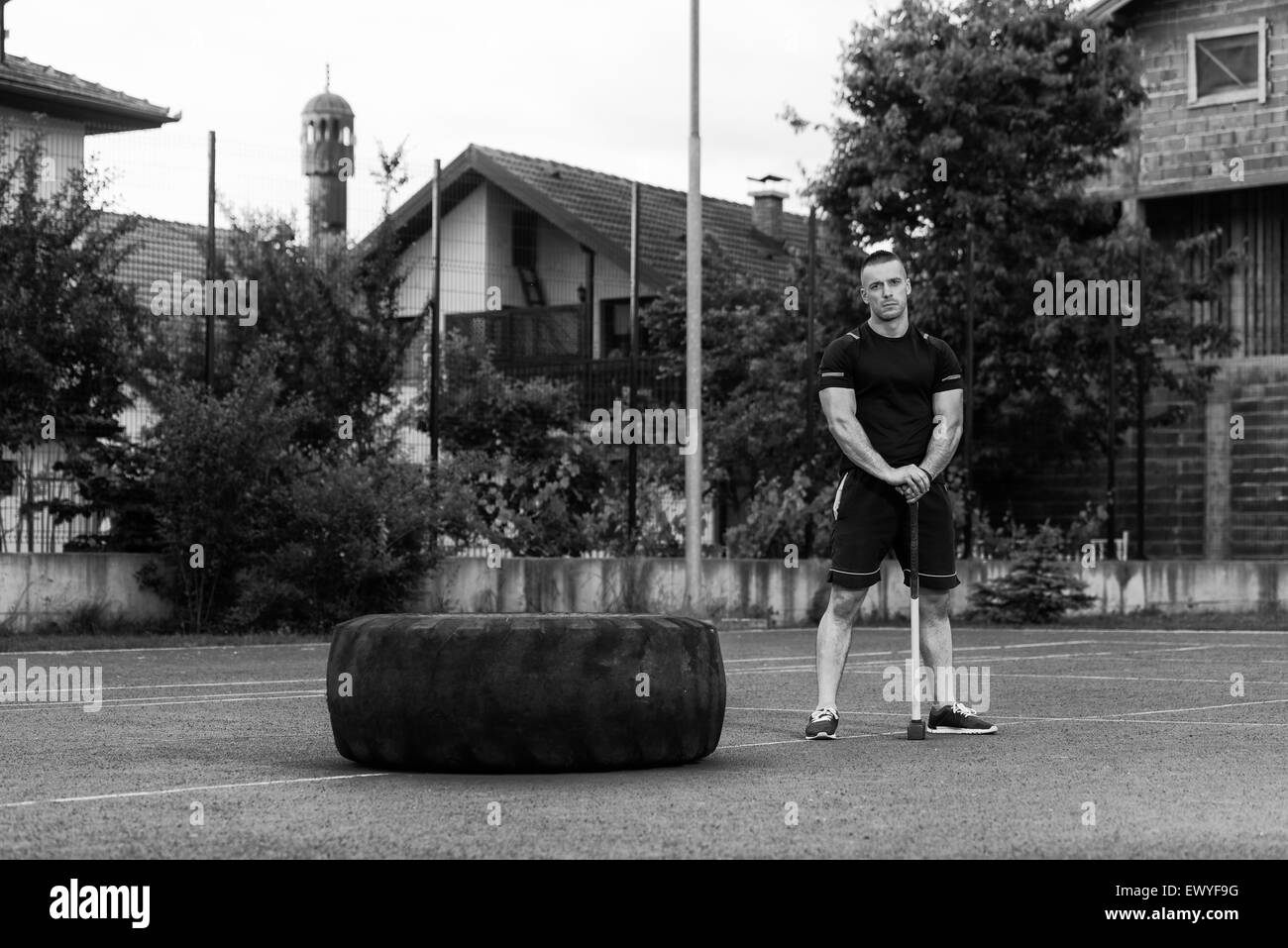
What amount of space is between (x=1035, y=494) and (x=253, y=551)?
12.1m

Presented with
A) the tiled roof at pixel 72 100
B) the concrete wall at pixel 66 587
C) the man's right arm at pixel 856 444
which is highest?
the tiled roof at pixel 72 100

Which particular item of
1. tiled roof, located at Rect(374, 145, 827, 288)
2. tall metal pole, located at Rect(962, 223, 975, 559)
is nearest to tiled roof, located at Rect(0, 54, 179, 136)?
tiled roof, located at Rect(374, 145, 827, 288)

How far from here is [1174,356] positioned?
2933cm

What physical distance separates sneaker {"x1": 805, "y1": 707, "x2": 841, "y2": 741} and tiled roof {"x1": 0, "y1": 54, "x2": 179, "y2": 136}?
24489 mm

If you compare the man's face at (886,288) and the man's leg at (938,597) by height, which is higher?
the man's face at (886,288)

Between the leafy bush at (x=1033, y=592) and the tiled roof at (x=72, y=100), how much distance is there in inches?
596

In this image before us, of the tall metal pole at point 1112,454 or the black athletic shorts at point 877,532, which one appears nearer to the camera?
the black athletic shorts at point 877,532

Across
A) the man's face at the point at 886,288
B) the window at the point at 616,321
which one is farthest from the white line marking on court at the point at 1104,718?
the window at the point at 616,321

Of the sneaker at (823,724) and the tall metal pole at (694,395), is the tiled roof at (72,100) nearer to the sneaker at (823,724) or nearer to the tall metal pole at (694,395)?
the tall metal pole at (694,395)

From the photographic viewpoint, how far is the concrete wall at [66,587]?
66.3 feet

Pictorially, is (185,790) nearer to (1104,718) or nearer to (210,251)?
(1104,718)

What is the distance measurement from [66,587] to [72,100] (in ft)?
47.4

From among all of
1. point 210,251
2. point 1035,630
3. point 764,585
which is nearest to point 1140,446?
point 1035,630
